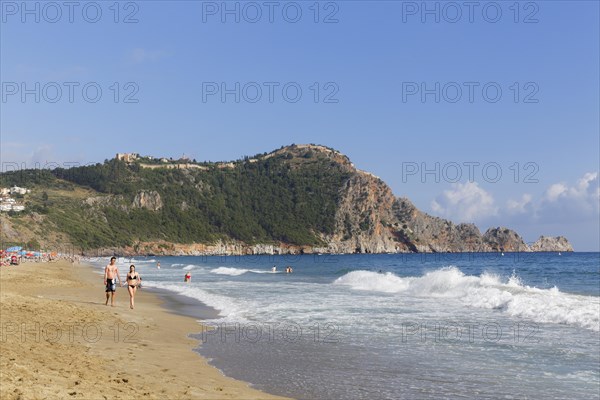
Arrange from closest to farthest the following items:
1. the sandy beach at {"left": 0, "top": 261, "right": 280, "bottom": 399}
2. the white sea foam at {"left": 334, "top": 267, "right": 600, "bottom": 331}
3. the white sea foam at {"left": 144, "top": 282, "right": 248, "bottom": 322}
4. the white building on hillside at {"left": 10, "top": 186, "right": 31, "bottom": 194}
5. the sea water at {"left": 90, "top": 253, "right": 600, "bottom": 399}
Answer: the sandy beach at {"left": 0, "top": 261, "right": 280, "bottom": 399} → the sea water at {"left": 90, "top": 253, "right": 600, "bottom": 399} → the white sea foam at {"left": 334, "top": 267, "right": 600, "bottom": 331} → the white sea foam at {"left": 144, "top": 282, "right": 248, "bottom": 322} → the white building on hillside at {"left": 10, "top": 186, "right": 31, "bottom": 194}

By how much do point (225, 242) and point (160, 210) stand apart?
25.1 meters

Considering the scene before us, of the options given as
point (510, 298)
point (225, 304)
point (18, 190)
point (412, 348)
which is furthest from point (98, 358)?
point (18, 190)

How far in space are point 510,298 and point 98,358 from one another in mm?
19139

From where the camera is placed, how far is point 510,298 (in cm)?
2442

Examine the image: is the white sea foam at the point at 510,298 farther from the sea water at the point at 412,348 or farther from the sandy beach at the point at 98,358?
the sandy beach at the point at 98,358

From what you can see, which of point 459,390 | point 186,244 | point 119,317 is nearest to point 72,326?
point 119,317

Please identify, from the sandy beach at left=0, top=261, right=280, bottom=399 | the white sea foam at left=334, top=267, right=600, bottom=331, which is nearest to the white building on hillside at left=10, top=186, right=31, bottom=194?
the white sea foam at left=334, top=267, right=600, bottom=331

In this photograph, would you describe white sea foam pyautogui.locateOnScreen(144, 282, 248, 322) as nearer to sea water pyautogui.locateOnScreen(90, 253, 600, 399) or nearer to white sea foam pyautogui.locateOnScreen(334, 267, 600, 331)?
sea water pyautogui.locateOnScreen(90, 253, 600, 399)

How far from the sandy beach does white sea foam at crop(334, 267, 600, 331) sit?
1308 cm

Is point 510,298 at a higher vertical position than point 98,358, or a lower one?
lower

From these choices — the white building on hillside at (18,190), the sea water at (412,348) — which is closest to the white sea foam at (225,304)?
the sea water at (412,348)

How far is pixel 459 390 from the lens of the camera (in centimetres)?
980

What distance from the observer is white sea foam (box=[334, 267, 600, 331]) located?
1966 cm

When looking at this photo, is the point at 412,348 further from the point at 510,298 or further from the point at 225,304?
the point at 225,304
